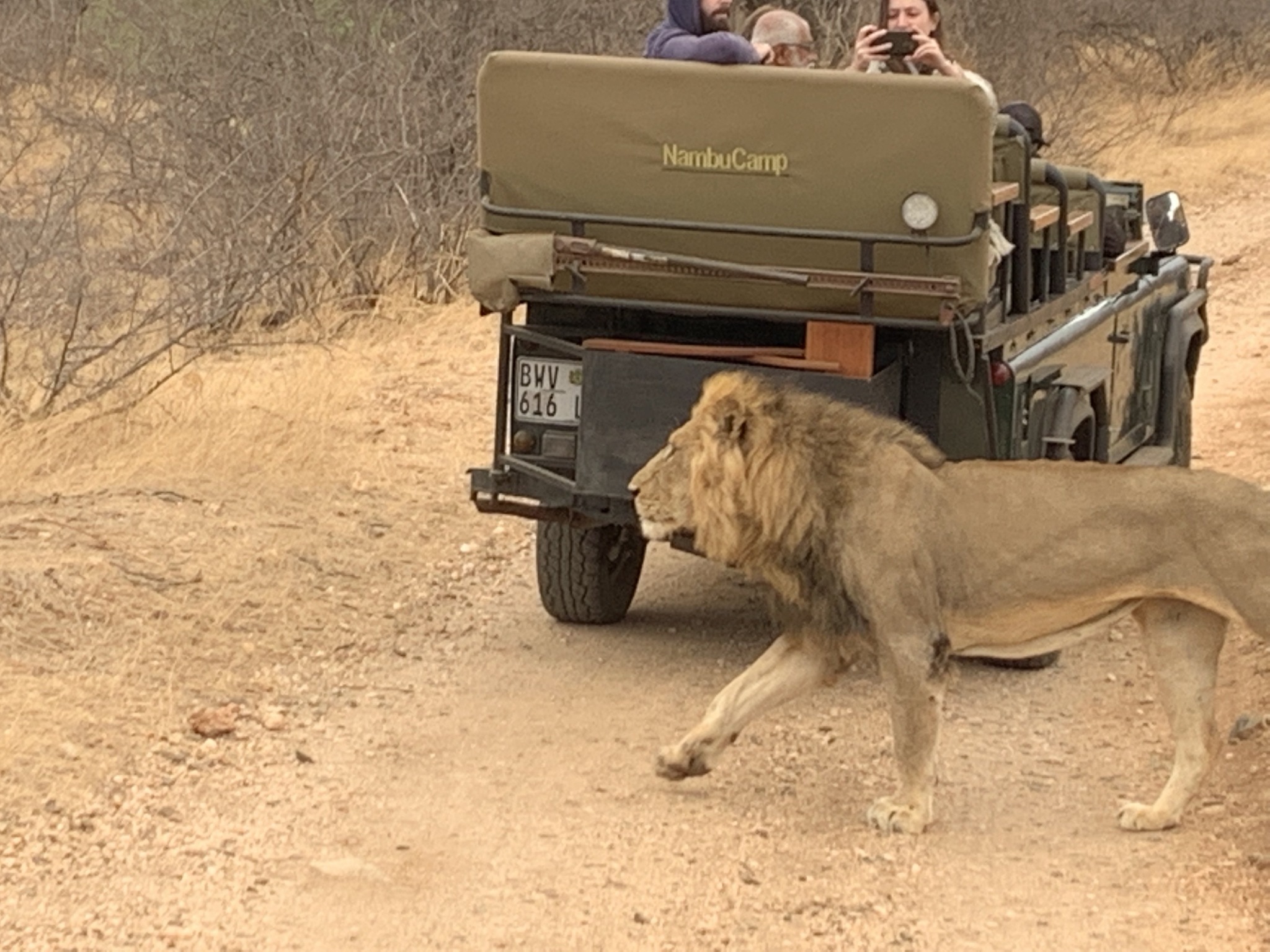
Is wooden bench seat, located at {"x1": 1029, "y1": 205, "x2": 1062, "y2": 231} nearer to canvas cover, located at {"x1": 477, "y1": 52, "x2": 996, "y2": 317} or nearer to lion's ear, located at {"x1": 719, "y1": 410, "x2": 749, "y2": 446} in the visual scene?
canvas cover, located at {"x1": 477, "y1": 52, "x2": 996, "y2": 317}

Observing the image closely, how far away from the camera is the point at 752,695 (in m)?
6.21

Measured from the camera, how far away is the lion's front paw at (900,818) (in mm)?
5891

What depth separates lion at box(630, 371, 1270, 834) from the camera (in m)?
5.99

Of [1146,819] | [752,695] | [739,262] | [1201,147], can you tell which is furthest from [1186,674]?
[1201,147]

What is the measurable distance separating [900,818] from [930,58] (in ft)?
10.4

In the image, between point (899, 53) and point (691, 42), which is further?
point (899, 53)

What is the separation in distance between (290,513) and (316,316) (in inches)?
173

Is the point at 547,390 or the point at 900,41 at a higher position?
the point at 900,41

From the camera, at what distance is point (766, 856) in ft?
18.6

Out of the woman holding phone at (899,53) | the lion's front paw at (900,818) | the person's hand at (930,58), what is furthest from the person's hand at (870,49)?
the lion's front paw at (900,818)

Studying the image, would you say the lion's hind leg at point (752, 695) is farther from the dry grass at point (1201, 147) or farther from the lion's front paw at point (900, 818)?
the dry grass at point (1201, 147)

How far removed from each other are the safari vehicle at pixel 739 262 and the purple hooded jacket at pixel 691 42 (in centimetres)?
29

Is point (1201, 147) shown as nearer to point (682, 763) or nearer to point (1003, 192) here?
point (1003, 192)

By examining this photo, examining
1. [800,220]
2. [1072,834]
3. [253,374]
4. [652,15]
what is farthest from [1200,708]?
[652,15]
